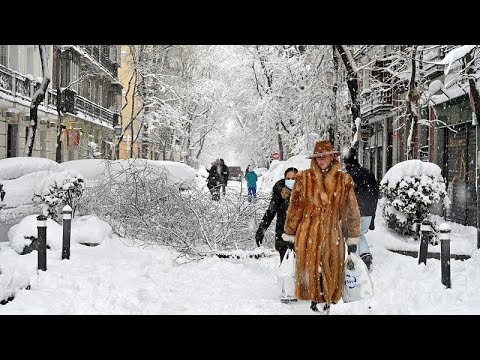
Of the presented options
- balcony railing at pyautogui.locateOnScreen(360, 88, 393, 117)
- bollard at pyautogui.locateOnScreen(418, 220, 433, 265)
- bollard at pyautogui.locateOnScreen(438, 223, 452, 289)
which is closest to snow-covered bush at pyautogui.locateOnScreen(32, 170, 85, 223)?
bollard at pyautogui.locateOnScreen(418, 220, 433, 265)

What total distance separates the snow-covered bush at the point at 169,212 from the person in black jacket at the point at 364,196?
253 cm

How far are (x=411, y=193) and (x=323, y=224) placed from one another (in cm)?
560

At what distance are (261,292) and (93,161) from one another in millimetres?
9745

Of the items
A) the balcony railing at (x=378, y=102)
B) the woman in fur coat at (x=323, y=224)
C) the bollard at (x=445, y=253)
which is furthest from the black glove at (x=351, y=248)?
the balcony railing at (x=378, y=102)

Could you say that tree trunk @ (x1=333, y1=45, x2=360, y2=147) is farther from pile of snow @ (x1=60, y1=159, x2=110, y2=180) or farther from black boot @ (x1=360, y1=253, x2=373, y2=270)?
black boot @ (x1=360, y1=253, x2=373, y2=270)

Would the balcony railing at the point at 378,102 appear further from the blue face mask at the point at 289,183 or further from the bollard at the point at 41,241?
the bollard at the point at 41,241

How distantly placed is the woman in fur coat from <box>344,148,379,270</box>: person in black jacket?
2839mm

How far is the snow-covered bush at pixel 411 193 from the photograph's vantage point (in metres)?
11.0

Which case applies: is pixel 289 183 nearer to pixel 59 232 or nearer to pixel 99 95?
pixel 59 232

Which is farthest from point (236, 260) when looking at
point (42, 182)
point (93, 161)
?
point (93, 161)

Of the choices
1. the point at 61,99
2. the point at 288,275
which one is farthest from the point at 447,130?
the point at 61,99

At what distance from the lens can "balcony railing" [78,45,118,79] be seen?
1344 inches

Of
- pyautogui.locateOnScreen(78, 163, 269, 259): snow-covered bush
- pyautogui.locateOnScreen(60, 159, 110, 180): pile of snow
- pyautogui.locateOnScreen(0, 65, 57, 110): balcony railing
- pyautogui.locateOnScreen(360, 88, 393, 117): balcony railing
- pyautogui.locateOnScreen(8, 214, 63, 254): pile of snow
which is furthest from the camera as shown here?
pyautogui.locateOnScreen(360, 88, 393, 117): balcony railing

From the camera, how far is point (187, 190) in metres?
12.1
